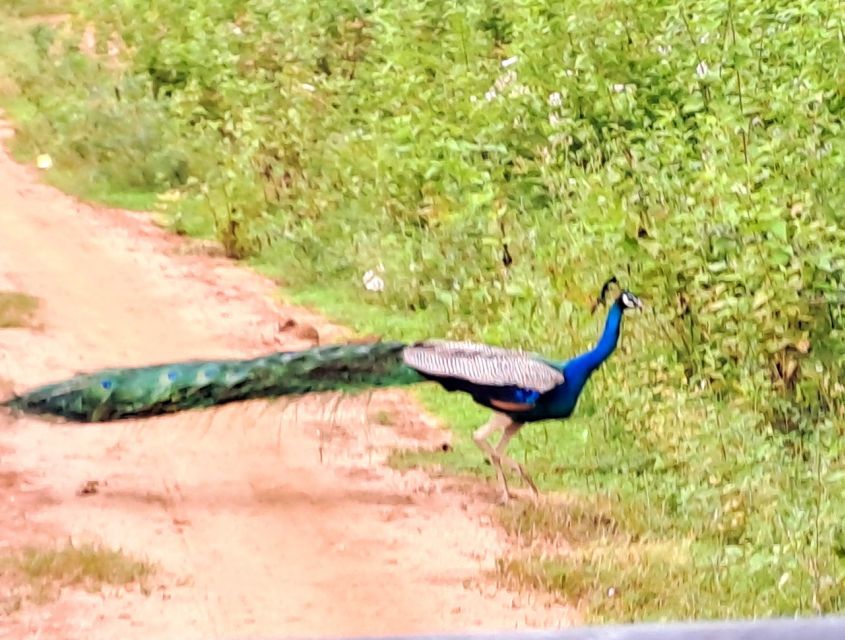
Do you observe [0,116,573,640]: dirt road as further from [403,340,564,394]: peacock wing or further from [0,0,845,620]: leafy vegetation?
[403,340,564,394]: peacock wing

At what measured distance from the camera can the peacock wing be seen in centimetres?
555

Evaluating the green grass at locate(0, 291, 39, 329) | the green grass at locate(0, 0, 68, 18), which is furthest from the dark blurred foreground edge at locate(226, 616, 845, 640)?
the green grass at locate(0, 0, 68, 18)

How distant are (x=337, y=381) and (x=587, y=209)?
2.32 m

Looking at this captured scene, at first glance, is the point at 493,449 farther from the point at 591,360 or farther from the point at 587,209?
the point at 587,209

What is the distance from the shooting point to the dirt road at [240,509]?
15.2ft

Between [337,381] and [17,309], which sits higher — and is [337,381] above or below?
above

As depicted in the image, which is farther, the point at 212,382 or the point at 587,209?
the point at 587,209

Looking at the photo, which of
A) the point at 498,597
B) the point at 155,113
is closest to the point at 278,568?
the point at 498,597

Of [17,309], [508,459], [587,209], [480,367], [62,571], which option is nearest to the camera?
[62,571]

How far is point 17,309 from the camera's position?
7.95m

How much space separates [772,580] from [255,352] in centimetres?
343

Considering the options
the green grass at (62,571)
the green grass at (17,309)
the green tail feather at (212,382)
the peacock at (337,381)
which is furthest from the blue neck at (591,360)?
the green grass at (17,309)

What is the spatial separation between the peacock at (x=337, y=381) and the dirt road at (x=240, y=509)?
18 cm

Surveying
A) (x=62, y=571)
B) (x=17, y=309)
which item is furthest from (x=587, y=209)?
(x=62, y=571)
